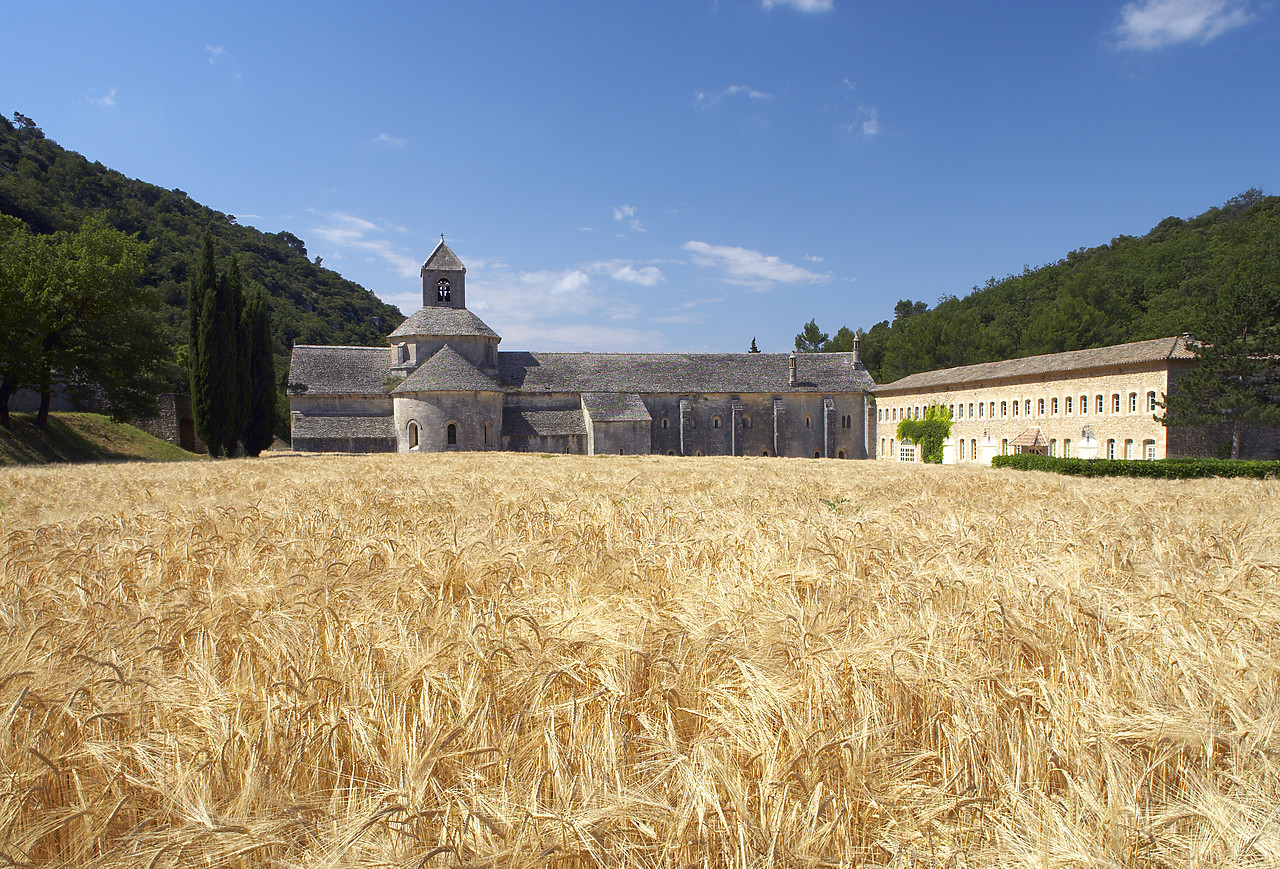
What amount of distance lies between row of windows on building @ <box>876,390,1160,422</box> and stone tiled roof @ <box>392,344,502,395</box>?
34.3m

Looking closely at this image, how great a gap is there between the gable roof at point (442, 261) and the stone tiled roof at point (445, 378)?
903 cm

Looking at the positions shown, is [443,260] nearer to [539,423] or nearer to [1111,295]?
[539,423]

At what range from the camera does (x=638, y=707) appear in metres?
2.84

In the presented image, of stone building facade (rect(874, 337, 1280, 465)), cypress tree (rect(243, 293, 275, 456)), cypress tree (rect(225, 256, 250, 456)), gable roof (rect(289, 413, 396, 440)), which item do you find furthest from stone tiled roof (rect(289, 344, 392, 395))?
stone building facade (rect(874, 337, 1280, 465))

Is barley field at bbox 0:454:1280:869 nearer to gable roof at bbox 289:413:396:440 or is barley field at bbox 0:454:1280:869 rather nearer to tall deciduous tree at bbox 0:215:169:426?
tall deciduous tree at bbox 0:215:169:426

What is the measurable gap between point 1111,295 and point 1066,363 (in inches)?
1522

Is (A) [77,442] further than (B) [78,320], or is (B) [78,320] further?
(B) [78,320]

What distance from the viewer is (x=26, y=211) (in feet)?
211

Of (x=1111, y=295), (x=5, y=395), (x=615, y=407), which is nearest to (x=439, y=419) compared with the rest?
(x=615, y=407)

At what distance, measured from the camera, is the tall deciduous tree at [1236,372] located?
117ft

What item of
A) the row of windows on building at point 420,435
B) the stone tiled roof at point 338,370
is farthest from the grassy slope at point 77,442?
the stone tiled roof at point 338,370

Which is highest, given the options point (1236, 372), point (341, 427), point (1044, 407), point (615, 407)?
point (1236, 372)

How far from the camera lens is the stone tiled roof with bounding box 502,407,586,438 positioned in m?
48.5

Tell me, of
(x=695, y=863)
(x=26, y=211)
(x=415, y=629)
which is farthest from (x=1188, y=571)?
(x=26, y=211)
